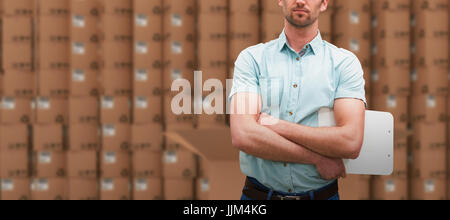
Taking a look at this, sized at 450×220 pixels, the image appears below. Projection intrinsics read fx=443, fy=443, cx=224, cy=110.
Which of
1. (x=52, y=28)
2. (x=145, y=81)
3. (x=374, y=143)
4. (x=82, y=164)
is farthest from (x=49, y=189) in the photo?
(x=374, y=143)

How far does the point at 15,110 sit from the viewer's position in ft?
9.11

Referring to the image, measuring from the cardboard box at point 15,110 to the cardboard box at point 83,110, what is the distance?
30cm

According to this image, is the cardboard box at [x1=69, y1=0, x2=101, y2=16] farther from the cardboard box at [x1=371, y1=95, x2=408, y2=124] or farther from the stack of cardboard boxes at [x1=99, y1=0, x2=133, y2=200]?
the cardboard box at [x1=371, y1=95, x2=408, y2=124]

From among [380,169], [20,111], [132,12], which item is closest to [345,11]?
[132,12]

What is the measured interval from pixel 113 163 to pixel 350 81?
204 centimetres

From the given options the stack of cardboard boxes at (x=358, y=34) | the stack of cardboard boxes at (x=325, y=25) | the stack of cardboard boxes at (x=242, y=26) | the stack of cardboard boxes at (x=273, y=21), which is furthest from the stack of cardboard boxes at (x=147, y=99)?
the stack of cardboard boxes at (x=358, y=34)

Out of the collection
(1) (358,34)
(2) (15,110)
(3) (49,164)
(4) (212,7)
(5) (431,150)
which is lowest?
(3) (49,164)

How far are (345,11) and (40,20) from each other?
188cm

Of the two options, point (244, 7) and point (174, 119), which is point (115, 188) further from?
point (244, 7)

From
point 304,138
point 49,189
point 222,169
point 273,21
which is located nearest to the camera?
point 304,138

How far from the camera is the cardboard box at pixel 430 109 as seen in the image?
104 inches

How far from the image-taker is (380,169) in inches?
38.4

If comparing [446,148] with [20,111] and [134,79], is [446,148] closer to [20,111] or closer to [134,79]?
[134,79]

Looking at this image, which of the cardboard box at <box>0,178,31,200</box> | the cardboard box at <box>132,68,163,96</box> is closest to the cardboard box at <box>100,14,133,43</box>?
the cardboard box at <box>132,68,163,96</box>
